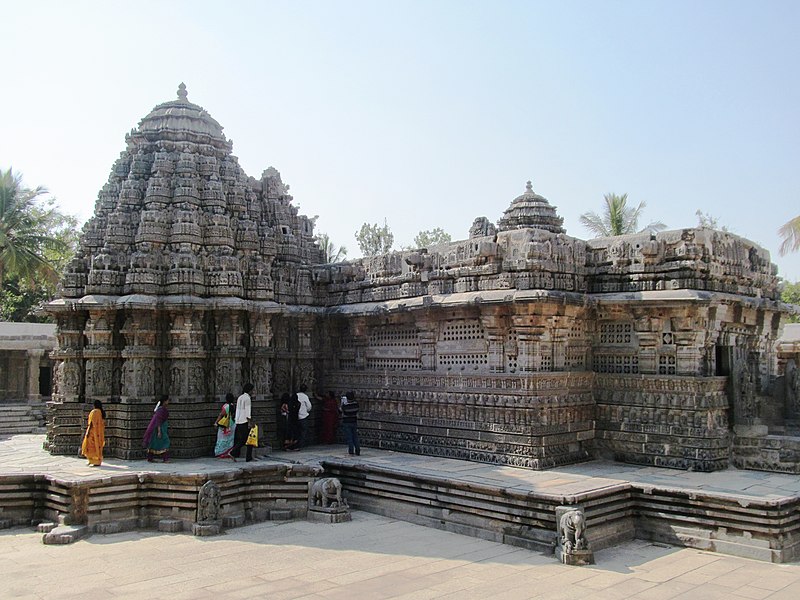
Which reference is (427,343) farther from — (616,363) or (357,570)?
(357,570)

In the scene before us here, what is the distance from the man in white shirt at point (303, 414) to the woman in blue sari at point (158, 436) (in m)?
2.11

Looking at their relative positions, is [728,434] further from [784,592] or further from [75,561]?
[75,561]

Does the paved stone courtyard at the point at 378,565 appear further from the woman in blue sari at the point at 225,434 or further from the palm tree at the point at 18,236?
the palm tree at the point at 18,236

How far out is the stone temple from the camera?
9.55m

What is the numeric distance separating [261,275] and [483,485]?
546 cm

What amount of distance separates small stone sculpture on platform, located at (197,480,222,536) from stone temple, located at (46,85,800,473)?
2253 millimetres

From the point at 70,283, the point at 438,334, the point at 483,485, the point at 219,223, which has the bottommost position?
the point at 483,485

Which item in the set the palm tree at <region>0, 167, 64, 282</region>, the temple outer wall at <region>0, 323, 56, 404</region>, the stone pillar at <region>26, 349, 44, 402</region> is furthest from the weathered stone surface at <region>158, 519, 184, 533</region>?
the palm tree at <region>0, 167, 64, 282</region>

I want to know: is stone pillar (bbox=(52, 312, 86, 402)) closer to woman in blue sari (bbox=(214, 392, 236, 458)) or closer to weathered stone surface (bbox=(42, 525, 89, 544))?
woman in blue sari (bbox=(214, 392, 236, 458))

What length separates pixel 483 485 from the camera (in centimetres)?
823

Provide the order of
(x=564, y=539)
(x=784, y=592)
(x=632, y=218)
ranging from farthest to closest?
(x=632, y=218), (x=564, y=539), (x=784, y=592)

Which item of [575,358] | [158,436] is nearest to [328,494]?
[158,436]

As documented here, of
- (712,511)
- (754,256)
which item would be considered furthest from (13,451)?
(754,256)

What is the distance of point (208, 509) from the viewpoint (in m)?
8.62
